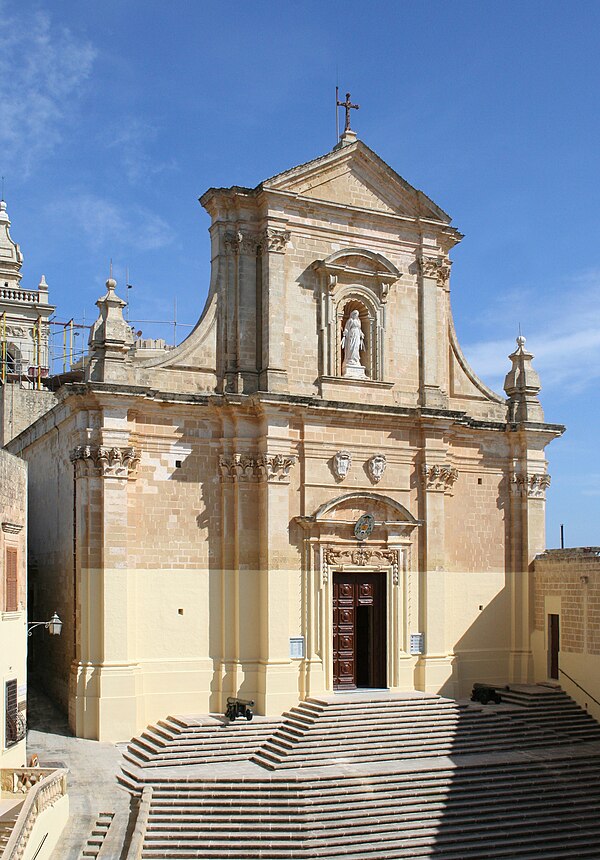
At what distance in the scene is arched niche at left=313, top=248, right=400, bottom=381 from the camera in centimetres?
2584

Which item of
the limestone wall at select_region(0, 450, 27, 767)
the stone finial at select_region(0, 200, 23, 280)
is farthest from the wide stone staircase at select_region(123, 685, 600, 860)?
the stone finial at select_region(0, 200, 23, 280)

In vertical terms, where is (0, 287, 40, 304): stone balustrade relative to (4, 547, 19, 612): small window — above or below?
above

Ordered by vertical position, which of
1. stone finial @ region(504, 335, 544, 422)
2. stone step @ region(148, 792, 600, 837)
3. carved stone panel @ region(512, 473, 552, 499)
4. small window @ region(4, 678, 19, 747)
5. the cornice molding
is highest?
stone finial @ region(504, 335, 544, 422)

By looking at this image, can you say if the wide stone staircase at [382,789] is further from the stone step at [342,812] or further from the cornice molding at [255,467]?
the cornice molding at [255,467]

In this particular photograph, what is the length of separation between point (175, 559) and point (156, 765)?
5176 mm

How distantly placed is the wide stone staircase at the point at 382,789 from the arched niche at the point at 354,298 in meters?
8.92

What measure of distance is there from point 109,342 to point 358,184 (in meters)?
8.60

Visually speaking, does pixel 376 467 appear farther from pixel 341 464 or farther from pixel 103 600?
pixel 103 600

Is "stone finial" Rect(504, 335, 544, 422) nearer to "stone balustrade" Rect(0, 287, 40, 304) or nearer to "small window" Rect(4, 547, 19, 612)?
"small window" Rect(4, 547, 19, 612)

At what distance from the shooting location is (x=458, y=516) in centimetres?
2770

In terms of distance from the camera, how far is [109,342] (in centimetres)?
2358

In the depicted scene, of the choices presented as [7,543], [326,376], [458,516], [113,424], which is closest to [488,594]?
[458,516]

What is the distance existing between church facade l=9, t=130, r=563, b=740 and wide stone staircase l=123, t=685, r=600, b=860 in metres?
1.99

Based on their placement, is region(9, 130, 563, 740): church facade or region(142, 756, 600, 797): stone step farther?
region(9, 130, 563, 740): church facade
